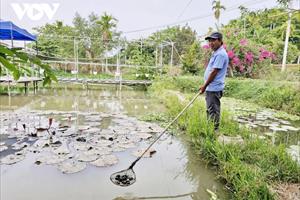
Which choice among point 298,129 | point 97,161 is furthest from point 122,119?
point 298,129

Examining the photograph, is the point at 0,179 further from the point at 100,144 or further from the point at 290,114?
the point at 290,114

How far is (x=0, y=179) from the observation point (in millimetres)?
2344

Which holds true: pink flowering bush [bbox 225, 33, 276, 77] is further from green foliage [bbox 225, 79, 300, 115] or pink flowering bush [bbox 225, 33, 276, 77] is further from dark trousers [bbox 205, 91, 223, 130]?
dark trousers [bbox 205, 91, 223, 130]

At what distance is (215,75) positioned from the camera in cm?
291

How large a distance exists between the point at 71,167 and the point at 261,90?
6239mm

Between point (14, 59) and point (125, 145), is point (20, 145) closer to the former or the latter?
point (125, 145)

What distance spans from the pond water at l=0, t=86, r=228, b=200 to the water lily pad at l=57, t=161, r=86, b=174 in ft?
0.03

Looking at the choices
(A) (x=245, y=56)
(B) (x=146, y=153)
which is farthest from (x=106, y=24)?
(B) (x=146, y=153)

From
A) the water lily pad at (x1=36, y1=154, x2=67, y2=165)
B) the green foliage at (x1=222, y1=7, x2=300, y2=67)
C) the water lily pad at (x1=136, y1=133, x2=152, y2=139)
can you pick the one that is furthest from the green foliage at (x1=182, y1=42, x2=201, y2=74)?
the water lily pad at (x1=36, y1=154, x2=67, y2=165)

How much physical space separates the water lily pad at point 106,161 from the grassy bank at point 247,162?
106 centimetres

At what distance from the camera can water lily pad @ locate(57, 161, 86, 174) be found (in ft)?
8.36

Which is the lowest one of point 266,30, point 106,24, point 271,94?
point 271,94

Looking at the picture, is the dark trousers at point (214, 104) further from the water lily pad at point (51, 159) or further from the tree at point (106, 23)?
the tree at point (106, 23)

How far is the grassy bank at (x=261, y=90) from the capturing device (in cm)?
602
